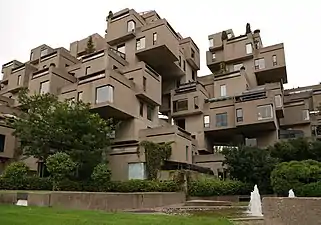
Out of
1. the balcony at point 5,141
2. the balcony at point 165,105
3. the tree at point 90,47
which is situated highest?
the tree at point 90,47

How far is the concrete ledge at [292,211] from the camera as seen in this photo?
23.4 feet

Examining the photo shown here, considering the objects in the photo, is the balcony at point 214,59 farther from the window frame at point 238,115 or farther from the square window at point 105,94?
the square window at point 105,94

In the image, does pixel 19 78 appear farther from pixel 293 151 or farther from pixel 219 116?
pixel 293 151

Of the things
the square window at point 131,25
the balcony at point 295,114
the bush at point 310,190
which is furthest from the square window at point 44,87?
the balcony at point 295,114

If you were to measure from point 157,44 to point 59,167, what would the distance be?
20.5m

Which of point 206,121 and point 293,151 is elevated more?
point 206,121

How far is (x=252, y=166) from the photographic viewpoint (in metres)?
26.9

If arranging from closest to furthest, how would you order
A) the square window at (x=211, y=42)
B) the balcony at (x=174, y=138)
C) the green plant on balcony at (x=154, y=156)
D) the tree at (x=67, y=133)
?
the tree at (x=67, y=133) → the green plant on balcony at (x=154, y=156) → the balcony at (x=174, y=138) → the square window at (x=211, y=42)

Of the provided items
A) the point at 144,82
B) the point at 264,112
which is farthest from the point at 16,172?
the point at 264,112

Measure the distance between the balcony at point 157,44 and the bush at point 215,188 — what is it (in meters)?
17.5

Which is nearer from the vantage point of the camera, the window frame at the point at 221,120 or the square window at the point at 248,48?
the window frame at the point at 221,120

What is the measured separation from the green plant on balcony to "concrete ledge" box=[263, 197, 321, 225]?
19.3 metres

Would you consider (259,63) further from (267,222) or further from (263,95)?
(267,222)

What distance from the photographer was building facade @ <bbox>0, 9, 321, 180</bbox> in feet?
102
